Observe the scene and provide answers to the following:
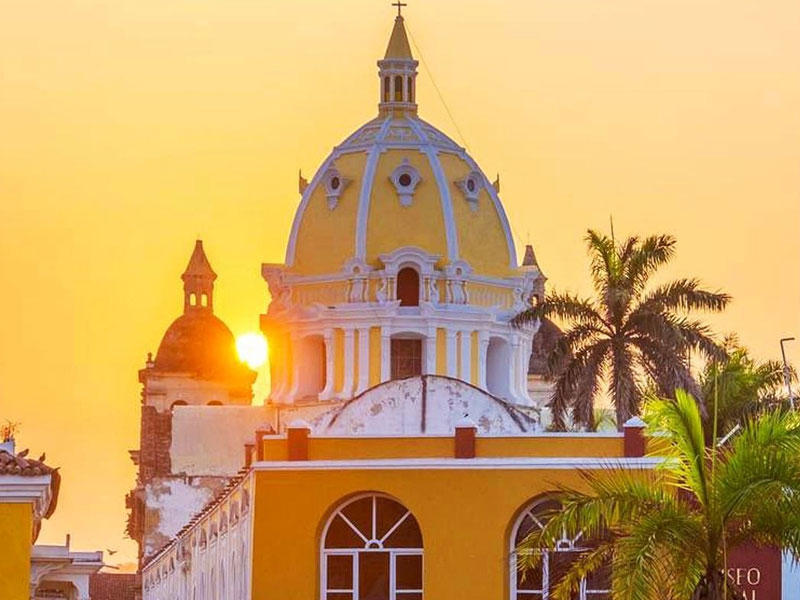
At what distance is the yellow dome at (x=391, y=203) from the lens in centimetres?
10200

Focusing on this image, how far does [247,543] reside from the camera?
235 feet

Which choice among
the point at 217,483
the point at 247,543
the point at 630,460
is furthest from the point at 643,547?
the point at 217,483

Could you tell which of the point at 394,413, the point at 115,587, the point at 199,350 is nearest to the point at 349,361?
the point at 394,413

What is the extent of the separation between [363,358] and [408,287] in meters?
2.82

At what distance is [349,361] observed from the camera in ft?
332

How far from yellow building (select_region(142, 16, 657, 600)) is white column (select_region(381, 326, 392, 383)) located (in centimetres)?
4

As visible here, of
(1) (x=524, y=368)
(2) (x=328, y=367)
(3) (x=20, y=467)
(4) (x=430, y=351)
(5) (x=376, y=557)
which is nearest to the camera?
(3) (x=20, y=467)

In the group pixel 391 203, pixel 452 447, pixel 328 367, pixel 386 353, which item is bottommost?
pixel 452 447

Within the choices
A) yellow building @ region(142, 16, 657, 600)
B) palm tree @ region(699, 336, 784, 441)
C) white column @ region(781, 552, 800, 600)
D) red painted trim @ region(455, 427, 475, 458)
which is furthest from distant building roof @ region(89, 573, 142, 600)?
white column @ region(781, 552, 800, 600)

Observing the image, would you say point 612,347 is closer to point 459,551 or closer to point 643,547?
point 459,551

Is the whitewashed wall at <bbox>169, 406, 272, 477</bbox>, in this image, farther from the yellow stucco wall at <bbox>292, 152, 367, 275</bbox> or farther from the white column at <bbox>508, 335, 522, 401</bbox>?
the white column at <bbox>508, 335, 522, 401</bbox>

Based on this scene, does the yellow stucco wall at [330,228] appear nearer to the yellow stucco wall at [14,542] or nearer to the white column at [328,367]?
the white column at [328,367]

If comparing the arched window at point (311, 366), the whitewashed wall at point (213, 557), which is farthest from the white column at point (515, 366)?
the whitewashed wall at point (213, 557)

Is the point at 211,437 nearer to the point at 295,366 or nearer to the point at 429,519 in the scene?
the point at 295,366
